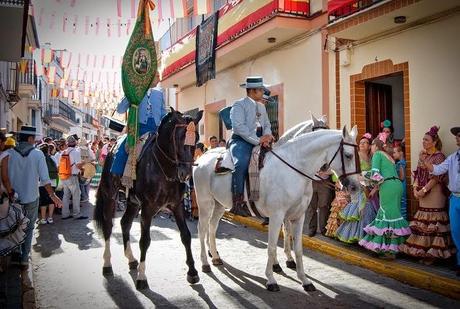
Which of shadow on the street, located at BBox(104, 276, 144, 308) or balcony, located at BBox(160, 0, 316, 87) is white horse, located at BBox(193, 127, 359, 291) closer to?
shadow on the street, located at BBox(104, 276, 144, 308)

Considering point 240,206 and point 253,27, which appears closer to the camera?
point 240,206

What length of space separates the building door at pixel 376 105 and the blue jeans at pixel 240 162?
4063 mm

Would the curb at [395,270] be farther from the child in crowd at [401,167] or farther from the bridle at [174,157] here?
the bridle at [174,157]

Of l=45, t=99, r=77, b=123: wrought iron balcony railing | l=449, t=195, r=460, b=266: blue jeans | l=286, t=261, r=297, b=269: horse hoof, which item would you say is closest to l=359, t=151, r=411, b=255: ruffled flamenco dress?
l=449, t=195, r=460, b=266: blue jeans

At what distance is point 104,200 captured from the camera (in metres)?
6.41

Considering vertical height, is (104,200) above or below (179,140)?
below

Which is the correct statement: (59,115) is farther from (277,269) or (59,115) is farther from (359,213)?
(277,269)

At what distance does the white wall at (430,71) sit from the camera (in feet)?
21.5

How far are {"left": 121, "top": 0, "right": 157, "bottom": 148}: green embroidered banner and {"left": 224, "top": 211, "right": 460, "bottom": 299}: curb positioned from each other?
12.3ft

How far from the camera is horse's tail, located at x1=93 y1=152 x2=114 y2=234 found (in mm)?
6270

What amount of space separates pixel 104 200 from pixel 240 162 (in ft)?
7.63

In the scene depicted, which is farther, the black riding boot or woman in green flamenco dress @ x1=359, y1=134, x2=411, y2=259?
woman in green flamenco dress @ x1=359, y1=134, x2=411, y2=259

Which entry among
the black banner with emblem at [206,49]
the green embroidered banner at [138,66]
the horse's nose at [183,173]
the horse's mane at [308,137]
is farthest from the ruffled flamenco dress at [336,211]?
the black banner with emblem at [206,49]

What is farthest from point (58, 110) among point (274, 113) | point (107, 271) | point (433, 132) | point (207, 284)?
point (433, 132)
